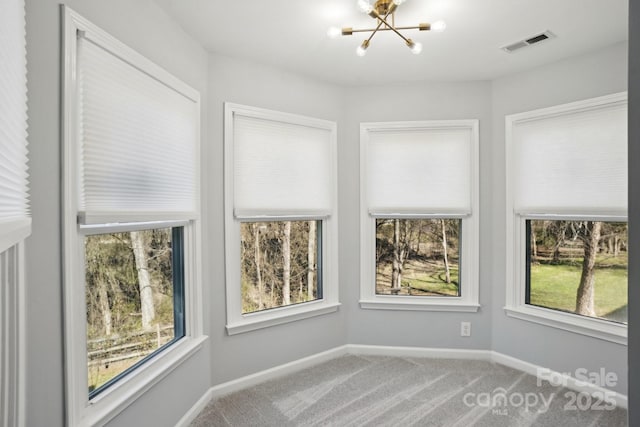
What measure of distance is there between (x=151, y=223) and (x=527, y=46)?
2.78 m

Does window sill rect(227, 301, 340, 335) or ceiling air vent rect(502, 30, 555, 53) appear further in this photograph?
window sill rect(227, 301, 340, 335)

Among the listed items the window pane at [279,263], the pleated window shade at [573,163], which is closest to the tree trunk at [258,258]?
the window pane at [279,263]

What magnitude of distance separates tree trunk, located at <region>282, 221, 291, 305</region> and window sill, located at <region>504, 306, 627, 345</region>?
191 centimetres

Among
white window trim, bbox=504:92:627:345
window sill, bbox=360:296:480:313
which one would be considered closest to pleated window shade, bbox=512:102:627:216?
white window trim, bbox=504:92:627:345

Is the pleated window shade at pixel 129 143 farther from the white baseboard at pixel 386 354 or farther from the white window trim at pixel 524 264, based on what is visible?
the white window trim at pixel 524 264

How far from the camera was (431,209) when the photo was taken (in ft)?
10.6

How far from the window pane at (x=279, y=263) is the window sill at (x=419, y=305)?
1.67 ft

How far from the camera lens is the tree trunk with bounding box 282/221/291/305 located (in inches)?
122

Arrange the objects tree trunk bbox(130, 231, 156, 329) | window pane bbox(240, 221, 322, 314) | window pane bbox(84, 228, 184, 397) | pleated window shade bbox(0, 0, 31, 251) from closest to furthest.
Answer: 1. pleated window shade bbox(0, 0, 31, 251)
2. window pane bbox(84, 228, 184, 397)
3. tree trunk bbox(130, 231, 156, 329)
4. window pane bbox(240, 221, 322, 314)

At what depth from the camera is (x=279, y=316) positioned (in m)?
2.94

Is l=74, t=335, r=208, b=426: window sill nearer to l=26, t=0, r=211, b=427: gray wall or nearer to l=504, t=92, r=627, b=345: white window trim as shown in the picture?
l=26, t=0, r=211, b=427: gray wall

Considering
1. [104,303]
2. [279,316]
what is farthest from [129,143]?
[279,316]

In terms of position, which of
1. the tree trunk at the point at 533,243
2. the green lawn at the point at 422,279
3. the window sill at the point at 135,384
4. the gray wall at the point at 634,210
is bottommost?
the window sill at the point at 135,384

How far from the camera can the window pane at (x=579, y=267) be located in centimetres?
263
